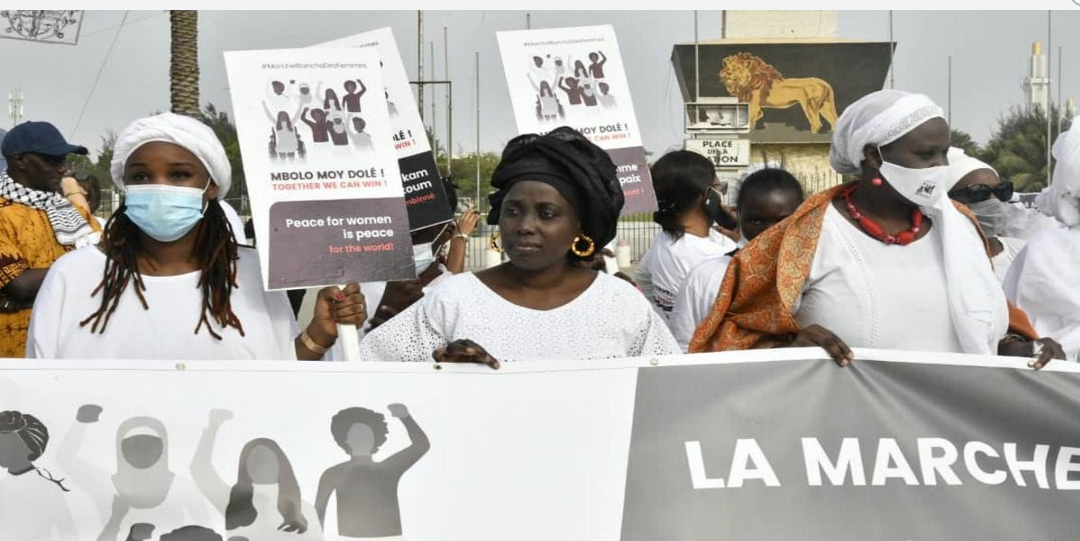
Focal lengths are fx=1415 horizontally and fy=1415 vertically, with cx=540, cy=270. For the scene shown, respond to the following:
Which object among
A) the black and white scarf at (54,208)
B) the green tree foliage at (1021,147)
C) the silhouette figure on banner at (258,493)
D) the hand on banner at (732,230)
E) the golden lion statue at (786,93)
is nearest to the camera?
the silhouette figure on banner at (258,493)

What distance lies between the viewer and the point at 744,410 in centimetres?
367

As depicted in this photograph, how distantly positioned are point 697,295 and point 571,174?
1.73 metres

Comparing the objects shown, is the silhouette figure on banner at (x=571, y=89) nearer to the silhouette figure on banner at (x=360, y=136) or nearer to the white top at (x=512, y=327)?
the silhouette figure on banner at (x=360, y=136)

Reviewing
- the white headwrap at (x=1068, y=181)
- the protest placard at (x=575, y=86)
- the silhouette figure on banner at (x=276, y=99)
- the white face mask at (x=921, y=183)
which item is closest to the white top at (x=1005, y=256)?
the white headwrap at (x=1068, y=181)

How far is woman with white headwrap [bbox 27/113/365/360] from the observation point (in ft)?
12.6

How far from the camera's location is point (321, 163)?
4.12 metres

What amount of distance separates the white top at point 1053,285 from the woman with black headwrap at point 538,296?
1.71m

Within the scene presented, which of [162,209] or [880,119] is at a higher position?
[880,119]

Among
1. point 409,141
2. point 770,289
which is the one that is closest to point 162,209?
point 409,141

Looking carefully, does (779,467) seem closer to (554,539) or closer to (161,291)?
(554,539)

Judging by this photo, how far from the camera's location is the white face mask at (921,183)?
12.8 feet

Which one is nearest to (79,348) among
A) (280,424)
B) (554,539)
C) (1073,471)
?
(280,424)

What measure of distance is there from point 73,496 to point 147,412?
27 centimetres

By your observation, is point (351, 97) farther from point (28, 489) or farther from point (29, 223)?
point (29, 223)
